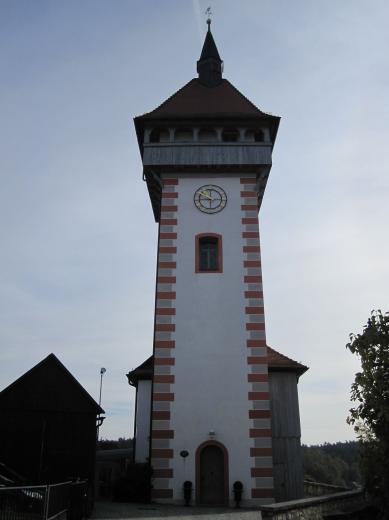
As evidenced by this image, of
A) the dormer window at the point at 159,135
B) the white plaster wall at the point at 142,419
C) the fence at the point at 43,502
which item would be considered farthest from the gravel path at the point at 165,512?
the dormer window at the point at 159,135

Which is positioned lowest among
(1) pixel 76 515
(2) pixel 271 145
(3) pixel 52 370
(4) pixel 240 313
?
(1) pixel 76 515

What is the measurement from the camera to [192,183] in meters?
22.4

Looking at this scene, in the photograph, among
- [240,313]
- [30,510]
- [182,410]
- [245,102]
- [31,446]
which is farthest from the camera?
[245,102]

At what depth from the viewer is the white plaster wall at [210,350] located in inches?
709

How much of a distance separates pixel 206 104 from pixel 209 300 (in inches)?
390

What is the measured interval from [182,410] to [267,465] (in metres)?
3.40

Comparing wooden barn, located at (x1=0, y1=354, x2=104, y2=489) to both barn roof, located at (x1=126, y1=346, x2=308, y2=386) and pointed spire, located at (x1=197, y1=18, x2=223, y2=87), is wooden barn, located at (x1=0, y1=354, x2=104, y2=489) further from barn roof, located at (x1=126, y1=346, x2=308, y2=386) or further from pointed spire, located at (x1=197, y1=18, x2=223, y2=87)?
pointed spire, located at (x1=197, y1=18, x2=223, y2=87)

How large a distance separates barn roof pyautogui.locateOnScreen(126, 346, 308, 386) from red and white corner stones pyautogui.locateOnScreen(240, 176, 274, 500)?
8.39 feet

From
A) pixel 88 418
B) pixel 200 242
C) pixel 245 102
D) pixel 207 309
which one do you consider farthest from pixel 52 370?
pixel 245 102

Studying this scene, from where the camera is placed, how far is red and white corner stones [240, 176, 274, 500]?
57.8ft

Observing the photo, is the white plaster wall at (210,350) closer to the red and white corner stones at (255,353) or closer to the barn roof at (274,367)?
the red and white corner stones at (255,353)

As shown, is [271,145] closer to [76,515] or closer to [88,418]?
[88,418]

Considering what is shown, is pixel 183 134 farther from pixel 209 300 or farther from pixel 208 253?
pixel 209 300

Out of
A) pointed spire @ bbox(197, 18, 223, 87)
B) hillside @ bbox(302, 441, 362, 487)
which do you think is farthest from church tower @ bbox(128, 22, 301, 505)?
hillside @ bbox(302, 441, 362, 487)
